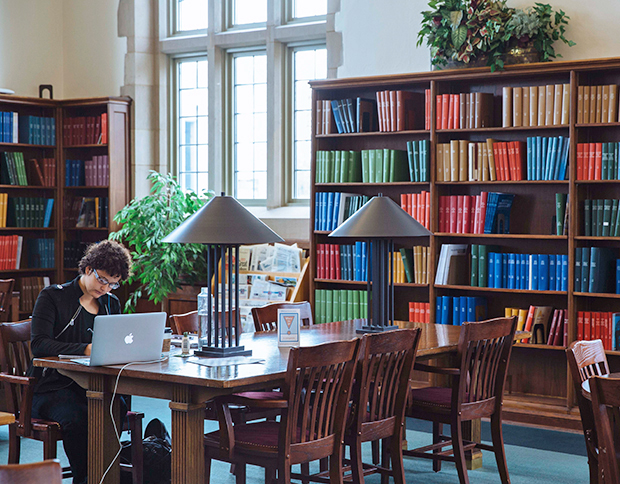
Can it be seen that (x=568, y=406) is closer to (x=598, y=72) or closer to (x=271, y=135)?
(x=598, y=72)

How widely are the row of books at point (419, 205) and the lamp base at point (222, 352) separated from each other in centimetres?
267

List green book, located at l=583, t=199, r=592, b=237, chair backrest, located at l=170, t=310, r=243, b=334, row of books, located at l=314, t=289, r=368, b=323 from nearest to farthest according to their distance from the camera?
chair backrest, located at l=170, t=310, r=243, b=334 → green book, located at l=583, t=199, r=592, b=237 → row of books, located at l=314, t=289, r=368, b=323

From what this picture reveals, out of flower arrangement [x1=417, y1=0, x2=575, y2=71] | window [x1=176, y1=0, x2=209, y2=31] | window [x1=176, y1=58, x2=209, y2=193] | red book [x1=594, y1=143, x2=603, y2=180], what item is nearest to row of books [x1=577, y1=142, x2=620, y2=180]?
red book [x1=594, y1=143, x2=603, y2=180]

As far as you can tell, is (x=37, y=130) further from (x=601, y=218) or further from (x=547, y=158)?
(x=601, y=218)

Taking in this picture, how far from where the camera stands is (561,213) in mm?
5629

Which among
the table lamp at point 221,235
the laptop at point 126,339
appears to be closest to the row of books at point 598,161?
the table lamp at point 221,235

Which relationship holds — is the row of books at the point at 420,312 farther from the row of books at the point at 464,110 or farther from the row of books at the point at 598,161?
the row of books at the point at 598,161

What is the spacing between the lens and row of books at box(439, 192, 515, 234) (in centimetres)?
588

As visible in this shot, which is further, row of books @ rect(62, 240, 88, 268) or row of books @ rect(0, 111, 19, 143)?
row of books @ rect(62, 240, 88, 268)

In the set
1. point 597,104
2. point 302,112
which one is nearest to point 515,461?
point 597,104

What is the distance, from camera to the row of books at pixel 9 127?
753 centimetres

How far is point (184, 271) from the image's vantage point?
729 cm

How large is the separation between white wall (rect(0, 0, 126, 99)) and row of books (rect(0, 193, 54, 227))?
1.03m

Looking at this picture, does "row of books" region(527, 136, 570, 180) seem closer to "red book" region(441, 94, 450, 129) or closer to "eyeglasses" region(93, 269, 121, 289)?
"red book" region(441, 94, 450, 129)
